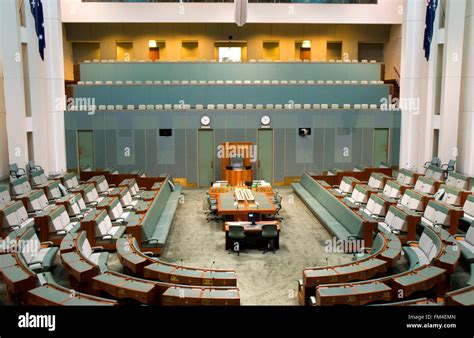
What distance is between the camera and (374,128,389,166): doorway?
63.9 ft

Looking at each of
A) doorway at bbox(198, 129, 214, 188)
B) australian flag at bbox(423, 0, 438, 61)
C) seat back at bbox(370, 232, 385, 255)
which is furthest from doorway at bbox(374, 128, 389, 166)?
seat back at bbox(370, 232, 385, 255)

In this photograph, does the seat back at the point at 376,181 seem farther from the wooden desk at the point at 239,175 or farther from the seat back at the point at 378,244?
the seat back at the point at 378,244

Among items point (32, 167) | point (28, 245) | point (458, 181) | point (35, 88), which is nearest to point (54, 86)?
point (35, 88)

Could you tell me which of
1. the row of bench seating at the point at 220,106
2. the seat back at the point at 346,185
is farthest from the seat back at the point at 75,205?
the seat back at the point at 346,185

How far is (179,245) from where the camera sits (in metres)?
11.4

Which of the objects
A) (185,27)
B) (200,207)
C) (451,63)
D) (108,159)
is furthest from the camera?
(185,27)

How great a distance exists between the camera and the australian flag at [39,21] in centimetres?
1627

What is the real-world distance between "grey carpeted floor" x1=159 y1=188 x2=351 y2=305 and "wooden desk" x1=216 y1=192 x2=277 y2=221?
0.58 metres

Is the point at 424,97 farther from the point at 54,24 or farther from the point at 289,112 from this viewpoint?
the point at 54,24

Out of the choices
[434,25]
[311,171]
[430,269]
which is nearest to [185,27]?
[311,171]

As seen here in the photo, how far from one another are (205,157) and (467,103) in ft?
33.3

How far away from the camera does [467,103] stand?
679 inches

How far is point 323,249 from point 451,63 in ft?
33.5

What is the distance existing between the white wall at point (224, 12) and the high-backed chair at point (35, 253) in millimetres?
14994
